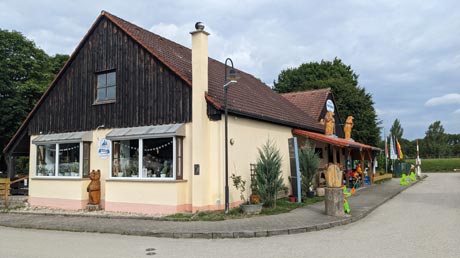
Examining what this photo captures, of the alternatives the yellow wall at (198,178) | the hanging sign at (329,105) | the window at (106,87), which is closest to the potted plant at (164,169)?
the yellow wall at (198,178)

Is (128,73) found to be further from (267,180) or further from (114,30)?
(267,180)

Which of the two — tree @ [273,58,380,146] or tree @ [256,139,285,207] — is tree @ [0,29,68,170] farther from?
tree @ [273,58,380,146]

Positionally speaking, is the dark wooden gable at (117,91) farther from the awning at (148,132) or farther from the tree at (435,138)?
the tree at (435,138)

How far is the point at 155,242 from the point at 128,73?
787 centimetres

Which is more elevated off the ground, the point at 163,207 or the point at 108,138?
the point at 108,138

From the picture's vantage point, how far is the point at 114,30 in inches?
609

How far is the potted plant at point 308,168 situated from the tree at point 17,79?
17908mm

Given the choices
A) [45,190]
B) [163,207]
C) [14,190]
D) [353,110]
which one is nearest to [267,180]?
[163,207]

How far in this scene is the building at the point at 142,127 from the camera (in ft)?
42.1

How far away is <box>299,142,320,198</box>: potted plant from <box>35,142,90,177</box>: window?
892 cm

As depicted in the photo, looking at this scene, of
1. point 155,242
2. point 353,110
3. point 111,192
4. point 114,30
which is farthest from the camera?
point 353,110

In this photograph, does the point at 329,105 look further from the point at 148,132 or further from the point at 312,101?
the point at 148,132

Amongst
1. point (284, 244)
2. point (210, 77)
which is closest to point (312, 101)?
point (210, 77)

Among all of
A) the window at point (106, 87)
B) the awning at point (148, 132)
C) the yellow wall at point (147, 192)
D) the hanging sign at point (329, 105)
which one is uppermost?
the hanging sign at point (329, 105)
